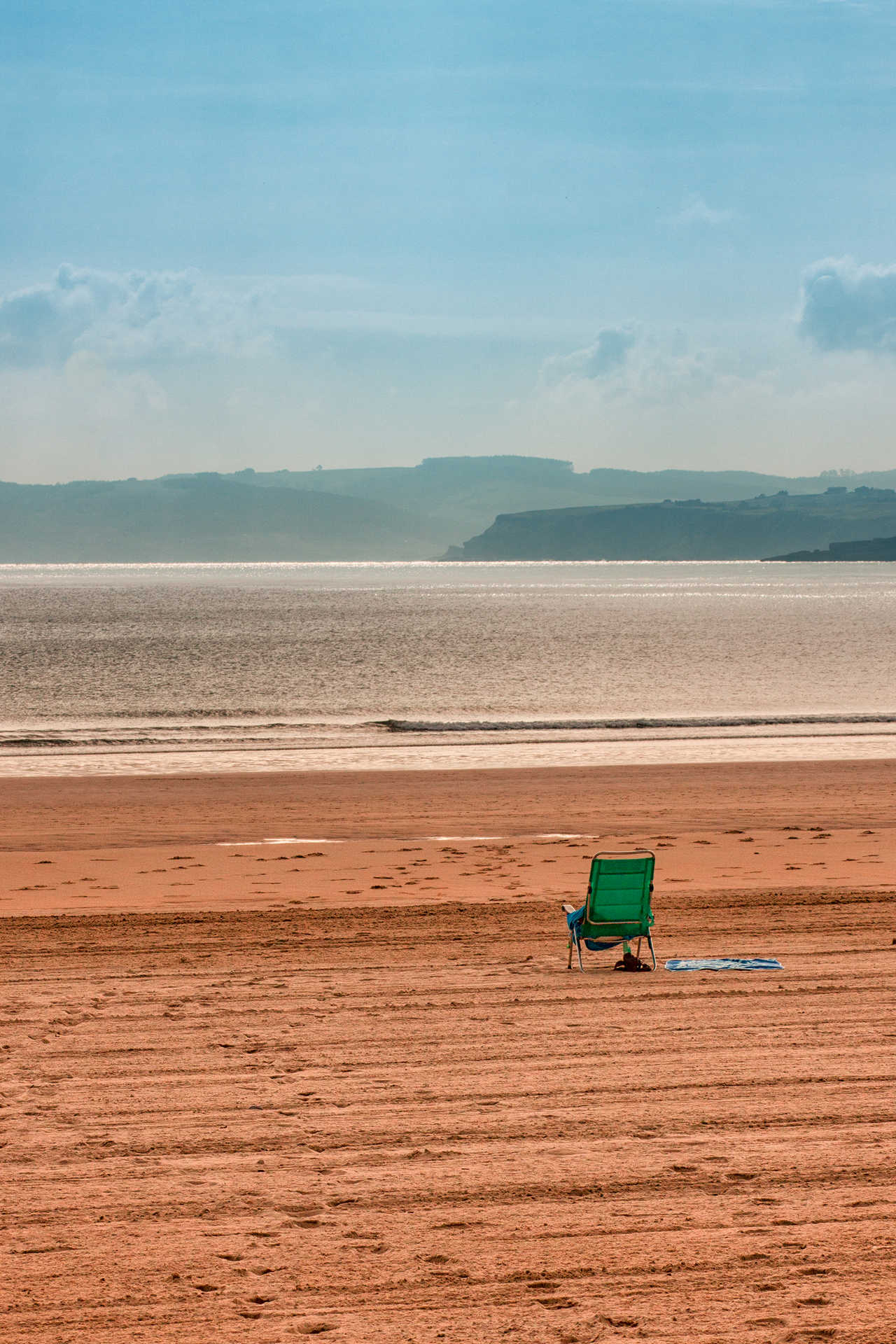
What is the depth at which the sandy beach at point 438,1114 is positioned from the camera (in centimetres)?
436

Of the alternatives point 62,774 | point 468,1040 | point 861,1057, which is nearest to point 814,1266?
point 861,1057

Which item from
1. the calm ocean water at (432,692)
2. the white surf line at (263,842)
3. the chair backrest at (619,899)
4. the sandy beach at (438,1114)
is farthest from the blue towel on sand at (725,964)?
the calm ocean water at (432,692)

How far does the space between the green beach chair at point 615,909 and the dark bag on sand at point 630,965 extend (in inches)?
2.2

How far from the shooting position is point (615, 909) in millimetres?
9453

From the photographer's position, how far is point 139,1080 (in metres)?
6.51

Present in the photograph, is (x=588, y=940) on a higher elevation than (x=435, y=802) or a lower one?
higher

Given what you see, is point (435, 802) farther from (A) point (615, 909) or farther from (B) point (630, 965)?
(B) point (630, 965)

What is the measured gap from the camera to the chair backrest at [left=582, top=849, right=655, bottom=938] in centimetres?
932

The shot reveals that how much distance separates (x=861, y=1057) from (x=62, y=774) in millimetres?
19072

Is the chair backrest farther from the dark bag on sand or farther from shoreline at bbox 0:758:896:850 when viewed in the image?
shoreline at bbox 0:758:896:850

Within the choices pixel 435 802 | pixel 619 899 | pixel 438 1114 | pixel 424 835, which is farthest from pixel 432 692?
pixel 438 1114

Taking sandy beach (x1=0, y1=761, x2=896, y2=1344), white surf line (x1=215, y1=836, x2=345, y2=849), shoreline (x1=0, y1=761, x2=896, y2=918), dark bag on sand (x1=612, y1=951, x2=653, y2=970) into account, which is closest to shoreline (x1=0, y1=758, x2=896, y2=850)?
shoreline (x1=0, y1=761, x2=896, y2=918)

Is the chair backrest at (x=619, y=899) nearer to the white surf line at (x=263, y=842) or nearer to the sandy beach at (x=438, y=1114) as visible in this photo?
the sandy beach at (x=438, y=1114)

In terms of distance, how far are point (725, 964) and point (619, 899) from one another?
0.91 m
